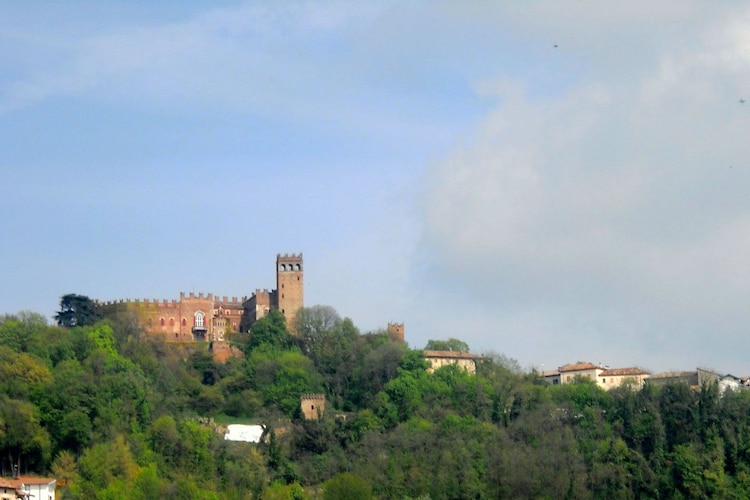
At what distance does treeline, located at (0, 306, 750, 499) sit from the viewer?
240ft

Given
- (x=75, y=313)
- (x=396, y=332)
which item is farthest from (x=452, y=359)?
(x=75, y=313)

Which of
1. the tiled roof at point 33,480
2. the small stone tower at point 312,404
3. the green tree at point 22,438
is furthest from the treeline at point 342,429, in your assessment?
the tiled roof at point 33,480

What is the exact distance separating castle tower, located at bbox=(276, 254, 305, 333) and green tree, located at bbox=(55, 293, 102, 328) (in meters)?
12.6

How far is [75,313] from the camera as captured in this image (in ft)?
332

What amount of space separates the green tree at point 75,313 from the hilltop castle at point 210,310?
2.32 meters

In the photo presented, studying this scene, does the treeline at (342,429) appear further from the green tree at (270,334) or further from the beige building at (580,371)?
the beige building at (580,371)

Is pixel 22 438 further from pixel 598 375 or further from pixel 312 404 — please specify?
pixel 598 375

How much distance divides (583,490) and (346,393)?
73.1 feet

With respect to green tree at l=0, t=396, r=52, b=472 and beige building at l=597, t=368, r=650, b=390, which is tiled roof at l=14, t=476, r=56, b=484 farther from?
beige building at l=597, t=368, r=650, b=390

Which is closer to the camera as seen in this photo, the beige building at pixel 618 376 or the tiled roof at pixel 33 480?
the tiled roof at pixel 33 480

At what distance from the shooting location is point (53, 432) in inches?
2943

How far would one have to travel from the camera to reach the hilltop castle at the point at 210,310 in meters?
105

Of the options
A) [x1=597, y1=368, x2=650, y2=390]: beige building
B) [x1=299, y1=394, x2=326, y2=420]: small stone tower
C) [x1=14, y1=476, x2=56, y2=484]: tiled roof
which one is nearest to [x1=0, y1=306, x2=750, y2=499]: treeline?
[x1=299, y1=394, x2=326, y2=420]: small stone tower

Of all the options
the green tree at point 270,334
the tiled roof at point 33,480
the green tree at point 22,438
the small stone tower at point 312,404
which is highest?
the green tree at point 270,334
